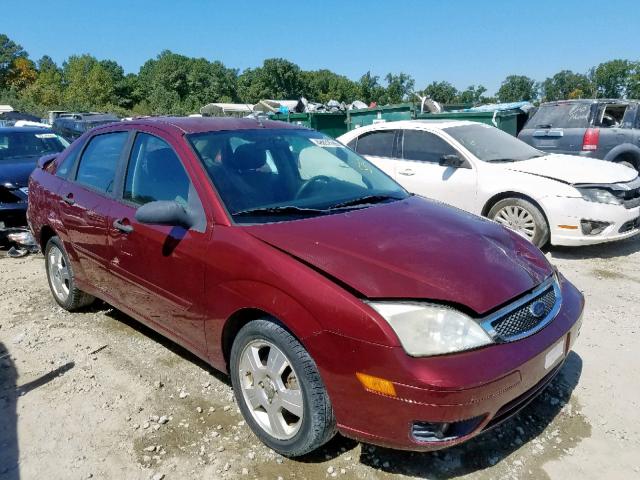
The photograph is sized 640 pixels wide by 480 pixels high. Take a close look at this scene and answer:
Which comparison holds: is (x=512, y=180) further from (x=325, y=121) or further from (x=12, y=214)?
(x=325, y=121)

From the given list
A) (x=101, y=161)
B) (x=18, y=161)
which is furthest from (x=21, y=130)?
(x=101, y=161)

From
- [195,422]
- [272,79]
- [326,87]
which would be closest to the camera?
[195,422]

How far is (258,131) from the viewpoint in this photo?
3.51 metres

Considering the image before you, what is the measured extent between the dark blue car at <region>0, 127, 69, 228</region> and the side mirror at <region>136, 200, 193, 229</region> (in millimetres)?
4803

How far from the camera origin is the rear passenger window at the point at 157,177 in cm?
295

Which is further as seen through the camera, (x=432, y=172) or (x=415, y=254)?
(x=432, y=172)

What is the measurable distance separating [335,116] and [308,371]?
41.8 ft

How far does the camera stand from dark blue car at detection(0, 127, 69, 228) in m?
6.63

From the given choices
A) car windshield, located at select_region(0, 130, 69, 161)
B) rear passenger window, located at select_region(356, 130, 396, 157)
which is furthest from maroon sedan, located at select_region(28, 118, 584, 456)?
car windshield, located at select_region(0, 130, 69, 161)

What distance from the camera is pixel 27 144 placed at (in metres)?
8.16

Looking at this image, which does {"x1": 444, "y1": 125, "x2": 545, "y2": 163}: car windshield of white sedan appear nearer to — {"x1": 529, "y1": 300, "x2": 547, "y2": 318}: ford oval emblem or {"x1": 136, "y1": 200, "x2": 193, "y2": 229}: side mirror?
{"x1": 529, "y1": 300, "x2": 547, "y2": 318}: ford oval emblem

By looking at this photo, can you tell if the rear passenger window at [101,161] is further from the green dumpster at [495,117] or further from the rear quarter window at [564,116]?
the green dumpster at [495,117]

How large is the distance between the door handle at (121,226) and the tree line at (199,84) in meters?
61.1

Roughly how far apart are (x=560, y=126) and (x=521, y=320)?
811cm
